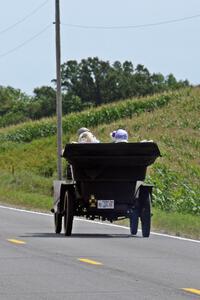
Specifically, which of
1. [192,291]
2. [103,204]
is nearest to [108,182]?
[103,204]

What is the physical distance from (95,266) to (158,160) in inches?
1347

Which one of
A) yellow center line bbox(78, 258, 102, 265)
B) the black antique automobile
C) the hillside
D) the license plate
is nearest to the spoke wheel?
the black antique automobile

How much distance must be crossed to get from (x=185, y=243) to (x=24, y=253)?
154 inches

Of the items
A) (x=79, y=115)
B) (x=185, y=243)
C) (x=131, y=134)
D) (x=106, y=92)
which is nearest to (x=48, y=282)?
(x=185, y=243)

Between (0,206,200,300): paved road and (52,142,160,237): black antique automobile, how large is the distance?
55cm

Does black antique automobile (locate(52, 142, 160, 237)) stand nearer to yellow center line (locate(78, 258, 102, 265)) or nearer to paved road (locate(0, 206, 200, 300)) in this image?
paved road (locate(0, 206, 200, 300))

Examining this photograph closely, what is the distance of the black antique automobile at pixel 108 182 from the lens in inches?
836

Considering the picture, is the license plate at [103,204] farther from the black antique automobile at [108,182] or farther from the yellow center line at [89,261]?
the yellow center line at [89,261]

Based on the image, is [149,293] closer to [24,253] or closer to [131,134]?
[24,253]

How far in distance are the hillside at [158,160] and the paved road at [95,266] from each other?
9717 mm

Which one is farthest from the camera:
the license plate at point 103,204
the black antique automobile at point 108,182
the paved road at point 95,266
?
the license plate at point 103,204

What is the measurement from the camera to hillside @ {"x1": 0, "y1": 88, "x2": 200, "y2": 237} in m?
35.5

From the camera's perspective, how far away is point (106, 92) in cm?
13312

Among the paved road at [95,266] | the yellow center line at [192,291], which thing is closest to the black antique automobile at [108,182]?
the paved road at [95,266]
